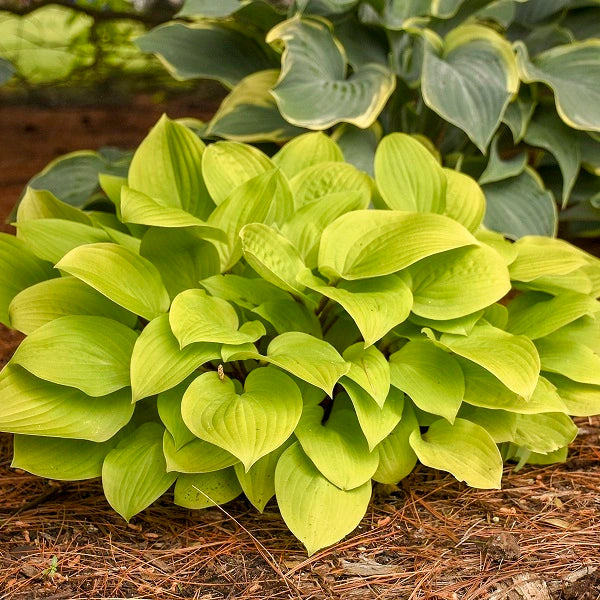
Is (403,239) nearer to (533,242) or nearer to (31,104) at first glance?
(533,242)

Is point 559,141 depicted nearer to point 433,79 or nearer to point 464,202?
point 433,79

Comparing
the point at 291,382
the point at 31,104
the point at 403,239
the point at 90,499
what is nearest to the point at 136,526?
the point at 90,499

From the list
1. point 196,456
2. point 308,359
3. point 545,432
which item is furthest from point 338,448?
point 545,432

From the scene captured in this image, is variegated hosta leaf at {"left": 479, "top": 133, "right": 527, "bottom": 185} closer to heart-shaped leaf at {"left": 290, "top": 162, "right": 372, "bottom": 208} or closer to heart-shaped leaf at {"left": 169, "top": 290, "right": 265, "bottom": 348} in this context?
heart-shaped leaf at {"left": 290, "top": 162, "right": 372, "bottom": 208}

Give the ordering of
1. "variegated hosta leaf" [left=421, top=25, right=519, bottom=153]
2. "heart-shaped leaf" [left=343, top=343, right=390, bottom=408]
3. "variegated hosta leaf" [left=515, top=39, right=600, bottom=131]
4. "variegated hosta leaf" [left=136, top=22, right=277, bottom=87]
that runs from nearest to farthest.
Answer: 1. "heart-shaped leaf" [left=343, top=343, right=390, bottom=408]
2. "variegated hosta leaf" [left=421, top=25, right=519, bottom=153]
3. "variegated hosta leaf" [left=515, top=39, right=600, bottom=131]
4. "variegated hosta leaf" [left=136, top=22, right=277, bottom=87]

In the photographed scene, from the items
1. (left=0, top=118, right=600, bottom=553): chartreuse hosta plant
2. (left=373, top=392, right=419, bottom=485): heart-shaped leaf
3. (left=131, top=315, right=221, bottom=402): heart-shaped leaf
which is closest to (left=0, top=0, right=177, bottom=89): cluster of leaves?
(left=0, top=118, right=600, bottom=553): chartreuse hosta plant

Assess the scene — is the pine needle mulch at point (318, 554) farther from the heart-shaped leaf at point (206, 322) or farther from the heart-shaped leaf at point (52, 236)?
the heart-shaped leaf at point (52, 236)
